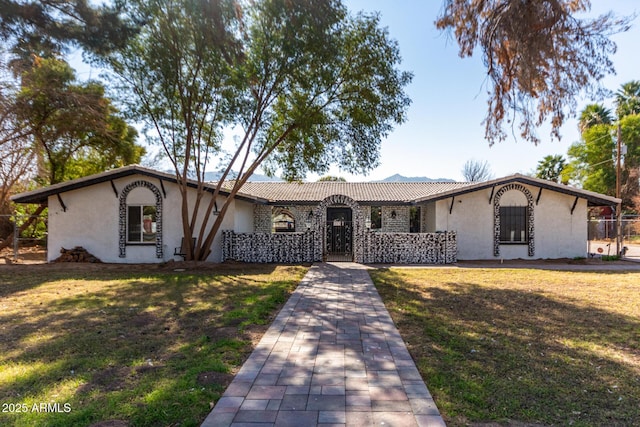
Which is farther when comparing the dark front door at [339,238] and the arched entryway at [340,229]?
the dark front door at [339,238]

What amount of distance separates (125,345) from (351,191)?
51.7 ft

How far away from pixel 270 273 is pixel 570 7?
9.61 meters

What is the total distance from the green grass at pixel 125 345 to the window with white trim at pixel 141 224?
4328mm

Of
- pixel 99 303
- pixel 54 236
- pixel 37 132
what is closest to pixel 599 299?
pixel 99 303

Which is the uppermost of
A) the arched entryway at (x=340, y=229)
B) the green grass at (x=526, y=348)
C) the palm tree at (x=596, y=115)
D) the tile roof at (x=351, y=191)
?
the palm tree at (x=596, y=115)

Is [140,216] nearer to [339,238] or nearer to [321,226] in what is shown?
[321,226]

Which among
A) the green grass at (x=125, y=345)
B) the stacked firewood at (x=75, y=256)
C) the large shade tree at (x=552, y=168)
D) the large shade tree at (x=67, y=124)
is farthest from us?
the large shade tree at (x=552, y=168)

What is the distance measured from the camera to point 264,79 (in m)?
11.6

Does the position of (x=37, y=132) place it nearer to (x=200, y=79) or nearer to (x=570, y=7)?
(x=200, y=79)

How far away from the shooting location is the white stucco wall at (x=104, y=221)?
1420 cm

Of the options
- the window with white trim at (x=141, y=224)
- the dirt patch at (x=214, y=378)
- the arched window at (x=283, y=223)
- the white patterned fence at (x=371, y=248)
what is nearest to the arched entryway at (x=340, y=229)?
the white patterned fence at (x=371, y=248)

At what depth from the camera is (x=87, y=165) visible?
22141 millimetres

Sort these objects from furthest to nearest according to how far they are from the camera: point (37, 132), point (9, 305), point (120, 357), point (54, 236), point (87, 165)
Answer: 1. point (87, 165)
2. point (37, 132)
3. point (54, 236)
4. point (9, 305)
5. point (120, 357)

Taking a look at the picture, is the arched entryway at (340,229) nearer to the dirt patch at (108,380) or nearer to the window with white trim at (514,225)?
the window with white trim at (514,225)
